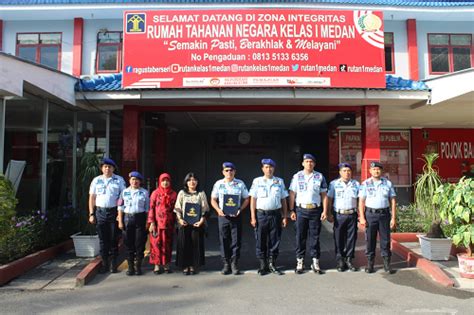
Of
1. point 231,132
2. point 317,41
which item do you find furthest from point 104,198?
point 231,132

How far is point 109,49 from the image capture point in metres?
11.9

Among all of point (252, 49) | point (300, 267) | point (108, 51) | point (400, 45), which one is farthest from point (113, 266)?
point (400, 45)

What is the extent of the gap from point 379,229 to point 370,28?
4.51m

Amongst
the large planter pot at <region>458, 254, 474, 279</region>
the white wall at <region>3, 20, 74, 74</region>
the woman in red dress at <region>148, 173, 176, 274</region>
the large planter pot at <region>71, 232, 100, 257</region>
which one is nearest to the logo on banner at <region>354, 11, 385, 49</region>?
the large planter pot at <region>458, 254, 474, 279</region>

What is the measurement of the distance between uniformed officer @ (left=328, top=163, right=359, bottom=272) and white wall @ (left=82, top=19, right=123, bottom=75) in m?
9.03

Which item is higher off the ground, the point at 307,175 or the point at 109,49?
the point at 109,49

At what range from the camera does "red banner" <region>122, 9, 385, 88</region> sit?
25.8ft

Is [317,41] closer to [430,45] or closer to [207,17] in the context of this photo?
[207,17]

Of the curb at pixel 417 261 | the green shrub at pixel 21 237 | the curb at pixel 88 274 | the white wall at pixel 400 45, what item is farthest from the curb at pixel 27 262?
the white wall at pixel 400 45

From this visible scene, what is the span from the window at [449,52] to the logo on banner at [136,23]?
8.94 meters

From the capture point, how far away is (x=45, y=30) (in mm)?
11984

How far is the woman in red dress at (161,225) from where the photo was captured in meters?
5.70

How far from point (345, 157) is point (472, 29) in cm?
559

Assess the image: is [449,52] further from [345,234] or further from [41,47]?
[41,47]
